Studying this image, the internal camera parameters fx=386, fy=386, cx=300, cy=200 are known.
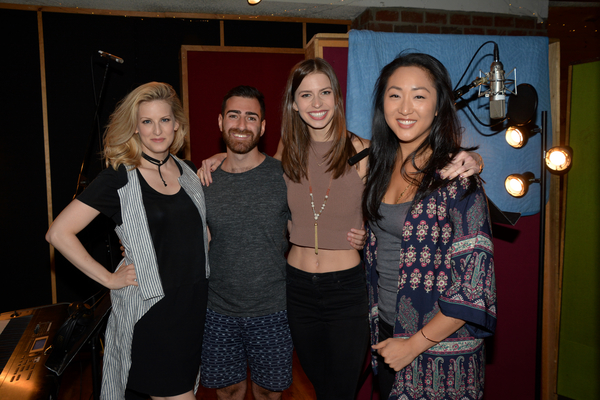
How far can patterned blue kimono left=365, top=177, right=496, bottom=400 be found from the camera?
1163mm

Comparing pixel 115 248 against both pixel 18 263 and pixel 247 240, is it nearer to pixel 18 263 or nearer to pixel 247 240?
pixel 18 263

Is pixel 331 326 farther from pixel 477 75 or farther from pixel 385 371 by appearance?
pixel 477 75

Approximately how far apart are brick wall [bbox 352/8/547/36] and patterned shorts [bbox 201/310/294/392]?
266 cm

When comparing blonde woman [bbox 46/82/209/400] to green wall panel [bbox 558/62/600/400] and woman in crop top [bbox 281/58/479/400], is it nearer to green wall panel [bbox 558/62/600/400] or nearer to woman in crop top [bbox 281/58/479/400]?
woman in crop top [bbox 281/58/479/400]

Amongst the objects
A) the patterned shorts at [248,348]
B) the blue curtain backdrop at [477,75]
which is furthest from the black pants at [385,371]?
the blue curtain backdrop at [477,75]

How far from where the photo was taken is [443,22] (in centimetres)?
343

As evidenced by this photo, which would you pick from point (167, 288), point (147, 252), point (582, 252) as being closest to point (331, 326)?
point (167, 288)

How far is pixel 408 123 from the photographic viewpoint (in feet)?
4.48

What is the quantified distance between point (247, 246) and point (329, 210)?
0.43 meters

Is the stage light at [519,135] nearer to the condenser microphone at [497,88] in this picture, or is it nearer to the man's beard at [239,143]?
the condenser microphone at [497,88]

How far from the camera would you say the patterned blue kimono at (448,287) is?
3.82ft

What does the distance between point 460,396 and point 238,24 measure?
3.37 metres

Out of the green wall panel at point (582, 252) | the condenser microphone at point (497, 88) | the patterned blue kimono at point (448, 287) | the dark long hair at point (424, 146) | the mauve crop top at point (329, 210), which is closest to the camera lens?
the patterned blue kimono at point (448, 287)

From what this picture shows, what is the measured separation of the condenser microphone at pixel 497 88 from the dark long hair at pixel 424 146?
31.2 inches
